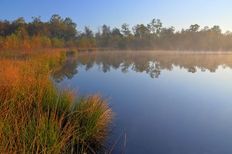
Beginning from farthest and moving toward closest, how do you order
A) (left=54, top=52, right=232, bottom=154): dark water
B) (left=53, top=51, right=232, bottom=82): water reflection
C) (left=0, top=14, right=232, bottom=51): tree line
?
1. (left=0, top=14, right=232, bottom=51): tree line
2. (left=53, top=51, right=232, bottom=82): water reflection
3. (left=54, top=52, right=232, bottom=154): dark water

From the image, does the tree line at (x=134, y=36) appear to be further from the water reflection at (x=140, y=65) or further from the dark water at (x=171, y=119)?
the dark water at (x=171, y=119)

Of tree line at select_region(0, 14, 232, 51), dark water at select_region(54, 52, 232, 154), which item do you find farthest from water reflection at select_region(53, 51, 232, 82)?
tree line at select_region(0, 14, 232, 51)

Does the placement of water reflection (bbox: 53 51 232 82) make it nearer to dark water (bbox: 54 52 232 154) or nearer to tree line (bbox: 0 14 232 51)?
dark water (bbox: 54 52 232 154)

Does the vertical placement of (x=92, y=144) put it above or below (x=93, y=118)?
below

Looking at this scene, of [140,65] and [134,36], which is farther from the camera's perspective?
[134,36]

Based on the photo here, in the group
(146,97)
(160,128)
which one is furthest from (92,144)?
(146,97)

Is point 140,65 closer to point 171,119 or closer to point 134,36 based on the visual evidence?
point 171,119

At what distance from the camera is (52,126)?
3650 millimetres

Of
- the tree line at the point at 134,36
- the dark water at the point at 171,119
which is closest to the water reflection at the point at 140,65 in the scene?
the dark water at the point at 171,119

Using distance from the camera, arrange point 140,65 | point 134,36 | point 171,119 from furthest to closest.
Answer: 1. point 134,36
2. point 140,65
3. point 171,119

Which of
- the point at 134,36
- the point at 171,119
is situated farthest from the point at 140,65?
the point at 134,36

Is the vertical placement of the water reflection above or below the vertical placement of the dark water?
below

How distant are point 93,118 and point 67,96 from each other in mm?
798

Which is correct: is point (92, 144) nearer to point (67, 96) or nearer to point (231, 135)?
point (67, 96)
